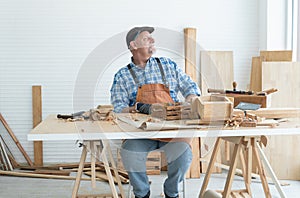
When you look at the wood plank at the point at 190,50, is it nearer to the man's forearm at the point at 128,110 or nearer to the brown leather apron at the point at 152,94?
the brown leather apron at the point at 152,94

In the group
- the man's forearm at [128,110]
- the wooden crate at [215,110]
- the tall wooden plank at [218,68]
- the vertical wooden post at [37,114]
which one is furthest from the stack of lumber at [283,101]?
the vertical wooden post at [37,114]

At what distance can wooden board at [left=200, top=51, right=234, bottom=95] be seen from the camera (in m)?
5.43

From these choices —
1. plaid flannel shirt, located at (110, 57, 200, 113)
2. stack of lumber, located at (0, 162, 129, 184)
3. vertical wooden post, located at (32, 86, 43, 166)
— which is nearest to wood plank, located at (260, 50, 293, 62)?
plaid flannel shirt, located at (110, 57, 200, 113)

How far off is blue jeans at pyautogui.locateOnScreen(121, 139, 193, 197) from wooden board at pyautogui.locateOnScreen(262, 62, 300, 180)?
145cm

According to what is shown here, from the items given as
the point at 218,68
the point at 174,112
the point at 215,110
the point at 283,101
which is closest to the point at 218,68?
the point at 218,68

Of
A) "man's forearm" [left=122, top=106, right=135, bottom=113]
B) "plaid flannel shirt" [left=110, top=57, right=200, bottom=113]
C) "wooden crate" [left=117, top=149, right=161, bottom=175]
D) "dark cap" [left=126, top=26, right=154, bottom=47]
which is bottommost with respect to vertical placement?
"wooden crate" [left=117, top=149, right=161, bottom=175]

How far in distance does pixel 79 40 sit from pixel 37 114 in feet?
2.99

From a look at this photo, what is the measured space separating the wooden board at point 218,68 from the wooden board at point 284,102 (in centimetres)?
74

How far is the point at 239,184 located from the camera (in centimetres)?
465

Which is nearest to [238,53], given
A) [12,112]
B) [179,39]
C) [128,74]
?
[179,39]

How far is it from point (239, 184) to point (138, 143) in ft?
4.79

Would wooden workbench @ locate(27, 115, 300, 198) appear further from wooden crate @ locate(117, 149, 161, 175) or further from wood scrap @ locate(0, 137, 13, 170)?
wood scrap @ locate(0, 137, 13, 170)

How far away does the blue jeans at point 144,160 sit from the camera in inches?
138

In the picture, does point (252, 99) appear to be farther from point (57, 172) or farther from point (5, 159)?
point (5, 159)
